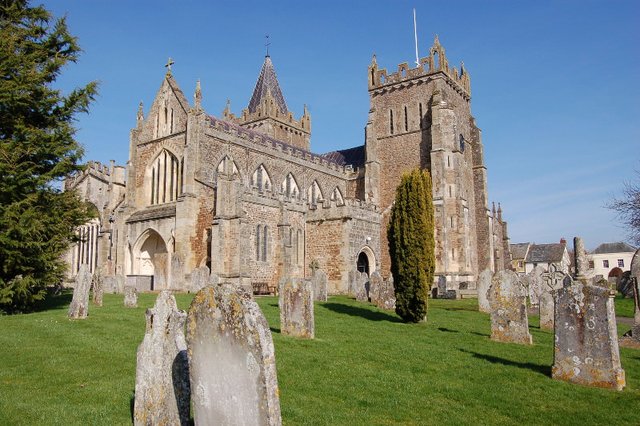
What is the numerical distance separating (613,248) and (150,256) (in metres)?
67.1

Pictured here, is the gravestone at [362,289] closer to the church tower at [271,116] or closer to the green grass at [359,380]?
the green grass at [359,380]

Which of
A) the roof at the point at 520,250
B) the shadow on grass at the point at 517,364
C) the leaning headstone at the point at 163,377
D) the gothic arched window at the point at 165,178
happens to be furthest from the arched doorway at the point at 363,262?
the roof at the point at 520,250

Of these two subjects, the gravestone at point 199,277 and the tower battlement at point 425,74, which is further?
the tower battlement at point 425,74

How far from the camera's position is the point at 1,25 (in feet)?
49.0

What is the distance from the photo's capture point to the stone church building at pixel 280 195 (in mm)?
27125

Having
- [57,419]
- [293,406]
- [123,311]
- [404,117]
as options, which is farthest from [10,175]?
[404,117]

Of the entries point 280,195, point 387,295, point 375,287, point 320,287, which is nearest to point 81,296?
point 320,287

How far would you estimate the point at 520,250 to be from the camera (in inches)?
2813

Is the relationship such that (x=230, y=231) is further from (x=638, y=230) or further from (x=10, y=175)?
(x=638, y=230)

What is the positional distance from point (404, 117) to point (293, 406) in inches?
1373

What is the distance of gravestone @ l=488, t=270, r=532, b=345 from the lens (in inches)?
413

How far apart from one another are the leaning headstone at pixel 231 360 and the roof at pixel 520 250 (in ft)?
234

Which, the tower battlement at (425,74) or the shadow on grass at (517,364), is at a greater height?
the tower battlement at (425,74)

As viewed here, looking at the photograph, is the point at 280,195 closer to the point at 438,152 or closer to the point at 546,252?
the point at 438,152
